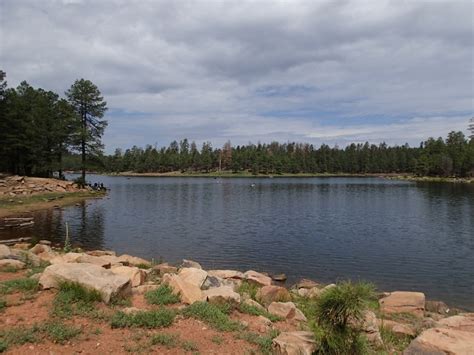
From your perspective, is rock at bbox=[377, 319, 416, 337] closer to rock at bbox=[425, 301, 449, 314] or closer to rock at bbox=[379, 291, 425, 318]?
rock at bbox=[379, 291, 425, 318]

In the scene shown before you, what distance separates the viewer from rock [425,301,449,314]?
16.1m

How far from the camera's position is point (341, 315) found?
7.48 metres

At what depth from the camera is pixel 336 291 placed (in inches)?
297

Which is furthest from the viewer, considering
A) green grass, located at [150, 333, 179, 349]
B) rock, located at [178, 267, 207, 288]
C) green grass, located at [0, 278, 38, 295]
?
rock, located at [178, 267, 207, 288]

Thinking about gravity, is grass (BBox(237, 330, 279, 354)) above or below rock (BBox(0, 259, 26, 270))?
below

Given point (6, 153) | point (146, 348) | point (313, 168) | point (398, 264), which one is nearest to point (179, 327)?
point (146, 348)

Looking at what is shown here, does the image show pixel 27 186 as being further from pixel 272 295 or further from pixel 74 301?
pixel 74 301

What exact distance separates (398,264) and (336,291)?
19024mm

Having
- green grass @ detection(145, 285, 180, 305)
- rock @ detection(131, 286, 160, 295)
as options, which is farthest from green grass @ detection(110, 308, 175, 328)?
rock @ detection(131, 286, 160, 295)

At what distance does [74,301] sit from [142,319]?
182 cm

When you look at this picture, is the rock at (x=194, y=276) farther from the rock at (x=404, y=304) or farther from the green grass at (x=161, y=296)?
the rock at (x=404, y=304)

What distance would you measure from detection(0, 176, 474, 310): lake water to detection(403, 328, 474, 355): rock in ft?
37.7

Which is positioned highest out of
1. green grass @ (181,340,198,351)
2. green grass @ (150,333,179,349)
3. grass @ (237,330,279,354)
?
green grass @ (150,333,179,349)

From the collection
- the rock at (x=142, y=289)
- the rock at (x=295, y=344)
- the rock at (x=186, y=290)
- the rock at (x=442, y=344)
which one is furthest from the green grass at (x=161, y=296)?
the rock at (x=442, y=344)
